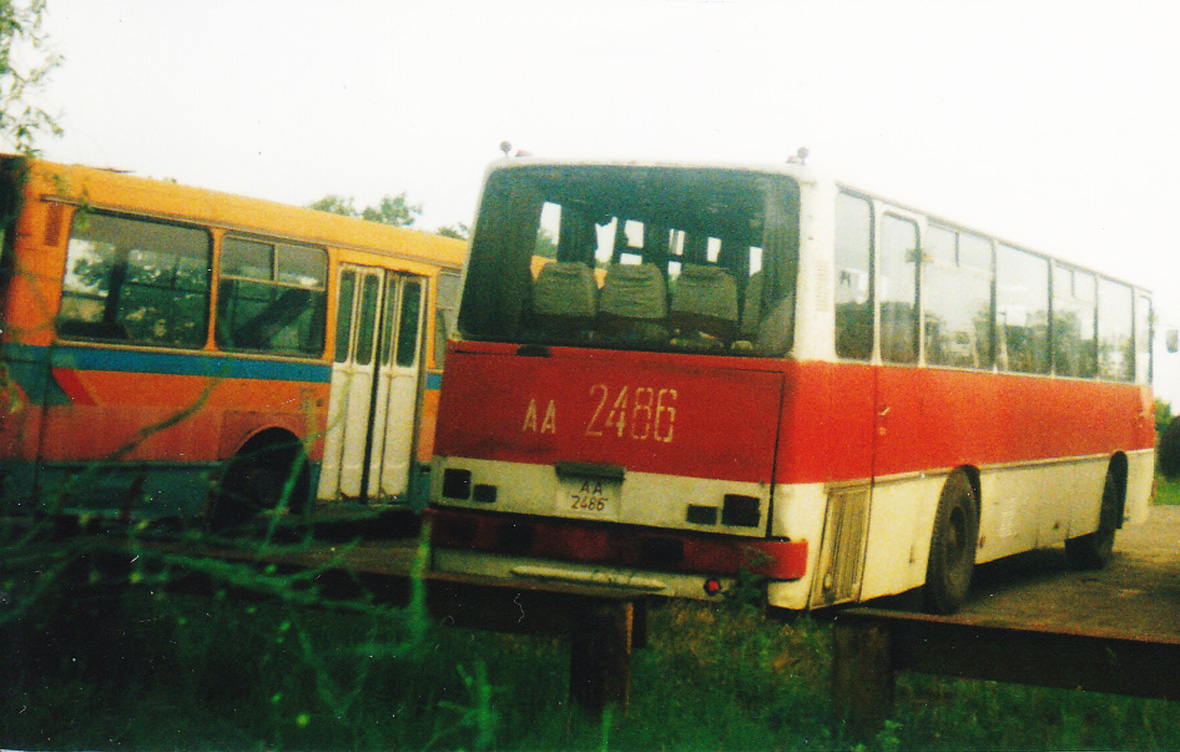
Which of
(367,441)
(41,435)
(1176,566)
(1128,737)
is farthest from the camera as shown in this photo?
(1176,566)

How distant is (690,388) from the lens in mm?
7289

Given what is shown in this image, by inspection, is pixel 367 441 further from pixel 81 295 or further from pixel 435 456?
pixel 435 456

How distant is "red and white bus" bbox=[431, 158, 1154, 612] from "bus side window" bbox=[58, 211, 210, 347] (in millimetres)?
4000

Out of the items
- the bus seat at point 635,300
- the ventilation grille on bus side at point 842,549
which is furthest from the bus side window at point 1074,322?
the bus seat at point 635,300

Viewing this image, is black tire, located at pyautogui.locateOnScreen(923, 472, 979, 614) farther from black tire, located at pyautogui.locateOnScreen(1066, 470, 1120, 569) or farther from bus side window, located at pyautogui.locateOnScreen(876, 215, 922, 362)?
black tire, located at pyautogui.locateOnScreen(1066, 470, 1120, 569)

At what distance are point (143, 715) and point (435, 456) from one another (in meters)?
2.74

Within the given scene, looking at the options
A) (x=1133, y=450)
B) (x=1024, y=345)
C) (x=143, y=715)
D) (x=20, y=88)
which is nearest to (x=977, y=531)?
(x=1024, y=345)

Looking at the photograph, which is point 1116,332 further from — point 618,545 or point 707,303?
point 618,545

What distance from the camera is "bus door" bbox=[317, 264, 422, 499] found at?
43.1 feet

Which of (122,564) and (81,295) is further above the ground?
(81,295)

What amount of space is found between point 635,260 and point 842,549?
2113mm

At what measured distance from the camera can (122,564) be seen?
5.03 m

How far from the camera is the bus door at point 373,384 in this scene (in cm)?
1314

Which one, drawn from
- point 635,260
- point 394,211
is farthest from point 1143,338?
point 394,211
